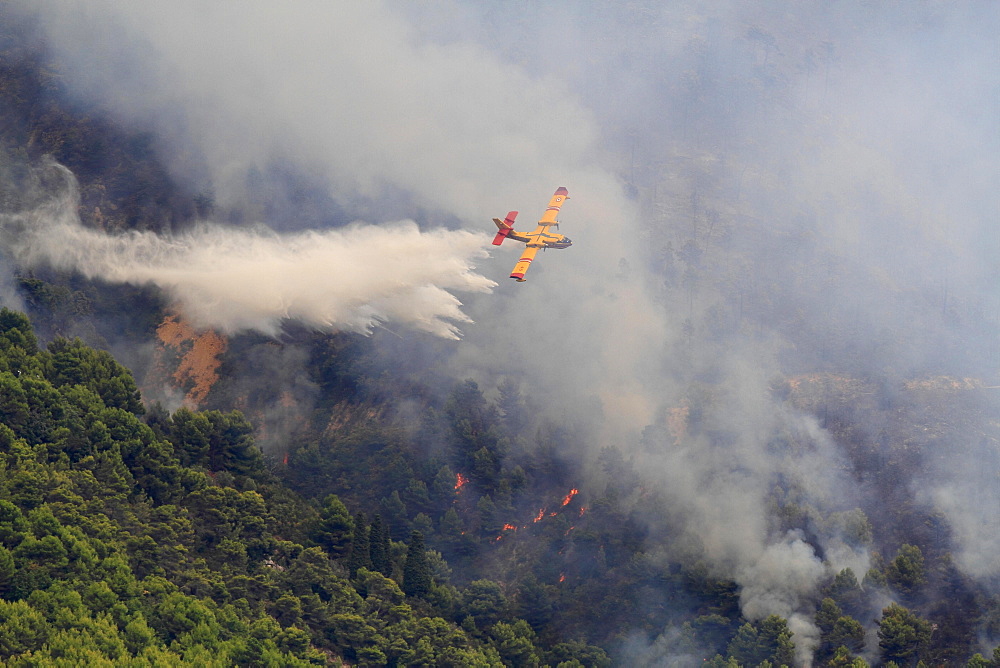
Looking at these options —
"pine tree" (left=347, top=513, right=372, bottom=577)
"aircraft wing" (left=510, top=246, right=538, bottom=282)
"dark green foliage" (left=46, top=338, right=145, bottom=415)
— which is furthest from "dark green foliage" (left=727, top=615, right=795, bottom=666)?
"dark green foliage" (left=46, top=338, right=145, bottom=415)

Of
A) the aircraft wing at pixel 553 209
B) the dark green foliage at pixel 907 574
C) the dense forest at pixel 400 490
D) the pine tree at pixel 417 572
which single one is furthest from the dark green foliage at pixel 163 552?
the dark green foliage at pixel 907 574

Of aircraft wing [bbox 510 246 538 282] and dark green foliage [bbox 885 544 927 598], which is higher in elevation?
aircraft wing [bbox 510 246 538 282]

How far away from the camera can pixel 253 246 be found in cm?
12506

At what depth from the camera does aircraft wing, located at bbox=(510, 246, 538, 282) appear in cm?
10731

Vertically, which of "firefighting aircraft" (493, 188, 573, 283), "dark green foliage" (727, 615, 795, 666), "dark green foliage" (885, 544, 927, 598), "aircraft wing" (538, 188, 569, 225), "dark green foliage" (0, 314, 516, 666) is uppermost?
"aircraft wing" (538, 188, 569, 225)

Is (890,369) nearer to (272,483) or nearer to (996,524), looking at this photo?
(996,524)

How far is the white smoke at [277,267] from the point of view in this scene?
391 feet

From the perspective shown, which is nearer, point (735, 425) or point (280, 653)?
point (280, 653)

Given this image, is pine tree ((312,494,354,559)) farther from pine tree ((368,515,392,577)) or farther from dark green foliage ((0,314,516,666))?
pine tree ((368,515,392,577))

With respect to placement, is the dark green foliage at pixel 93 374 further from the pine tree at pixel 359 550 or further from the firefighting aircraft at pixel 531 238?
the firefighting aircraft at pixel 531 238

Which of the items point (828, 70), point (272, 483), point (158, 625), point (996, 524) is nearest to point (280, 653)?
point (158, 625)

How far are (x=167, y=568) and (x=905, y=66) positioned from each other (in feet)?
322

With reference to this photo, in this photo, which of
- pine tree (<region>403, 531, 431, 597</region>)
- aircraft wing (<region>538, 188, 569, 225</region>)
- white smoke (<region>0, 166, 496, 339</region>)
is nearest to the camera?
pine tree (<region>403, 531, 431, 597</region>)

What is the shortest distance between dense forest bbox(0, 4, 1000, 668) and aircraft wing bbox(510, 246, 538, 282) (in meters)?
14.4
